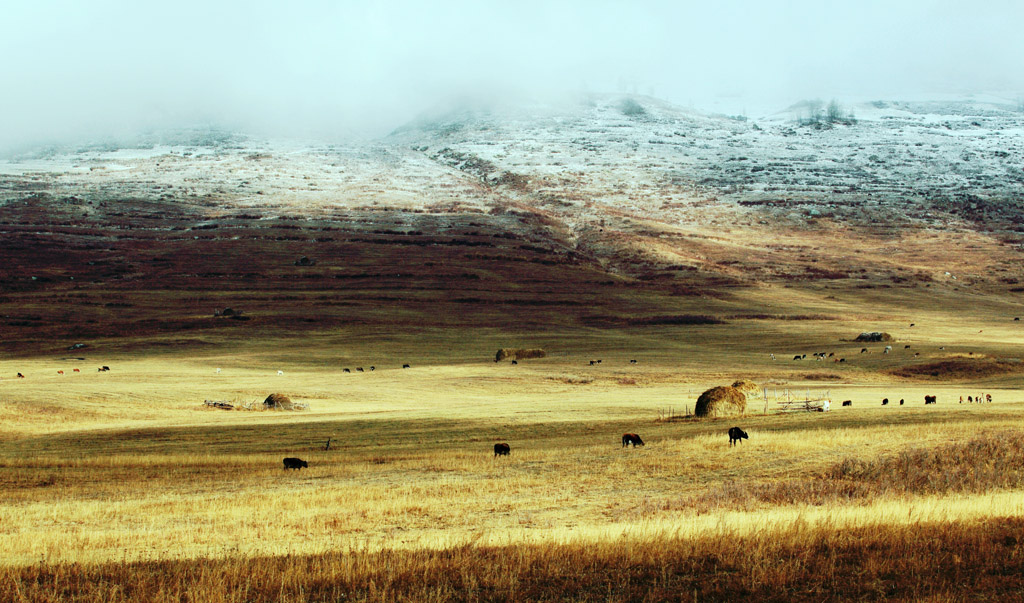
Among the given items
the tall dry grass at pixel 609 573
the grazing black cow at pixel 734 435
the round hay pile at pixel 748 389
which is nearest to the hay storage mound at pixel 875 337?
the round hay pile at pixel 748 389

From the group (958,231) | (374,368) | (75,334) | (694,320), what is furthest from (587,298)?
(958,231)

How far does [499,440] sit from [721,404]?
1426 cm

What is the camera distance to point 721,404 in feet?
147

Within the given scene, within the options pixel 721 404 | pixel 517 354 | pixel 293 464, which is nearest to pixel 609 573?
pixel 293 464

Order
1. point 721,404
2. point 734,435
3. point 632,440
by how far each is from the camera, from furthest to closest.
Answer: point 721,404 < point 632,440 < point 734,435

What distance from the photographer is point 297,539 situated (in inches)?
659

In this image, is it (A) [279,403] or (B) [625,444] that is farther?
(A) [279,403]

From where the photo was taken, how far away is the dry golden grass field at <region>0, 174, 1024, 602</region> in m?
12.4

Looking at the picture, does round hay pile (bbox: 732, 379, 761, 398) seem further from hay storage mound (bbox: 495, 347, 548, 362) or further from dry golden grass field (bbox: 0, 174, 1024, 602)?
hay storage mound (bbox: 495, 347, 548, 362)

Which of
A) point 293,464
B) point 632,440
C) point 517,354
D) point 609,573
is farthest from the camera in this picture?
point 517,354

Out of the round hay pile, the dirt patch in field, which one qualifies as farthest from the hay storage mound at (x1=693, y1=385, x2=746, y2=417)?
the dirt patch in field

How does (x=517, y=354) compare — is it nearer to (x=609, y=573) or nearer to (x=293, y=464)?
(x=293, y=464)

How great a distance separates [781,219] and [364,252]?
343 feet

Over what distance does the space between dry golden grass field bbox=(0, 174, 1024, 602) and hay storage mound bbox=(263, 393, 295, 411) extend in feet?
5.92
